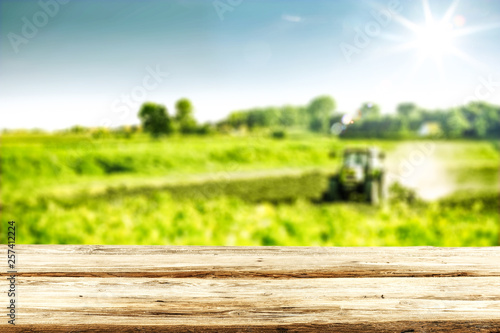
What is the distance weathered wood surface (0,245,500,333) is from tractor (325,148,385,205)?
3.88ft

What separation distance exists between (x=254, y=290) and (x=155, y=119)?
61.1 inches

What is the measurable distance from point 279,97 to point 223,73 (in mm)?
441

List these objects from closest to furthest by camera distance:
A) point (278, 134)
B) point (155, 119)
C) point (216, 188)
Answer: point (155, 119) → point (216, 188) → point (278, 134)

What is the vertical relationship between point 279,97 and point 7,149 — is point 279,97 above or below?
above

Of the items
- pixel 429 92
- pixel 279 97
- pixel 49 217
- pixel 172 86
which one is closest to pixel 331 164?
pixel 279 97

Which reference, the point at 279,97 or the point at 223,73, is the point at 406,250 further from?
the point at 223,73

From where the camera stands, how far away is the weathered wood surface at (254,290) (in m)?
1.32

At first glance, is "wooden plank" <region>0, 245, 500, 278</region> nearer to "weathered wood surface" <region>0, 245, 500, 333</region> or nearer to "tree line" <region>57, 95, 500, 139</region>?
"weathered wood surface" <region>0, 245, 500, 333</region>

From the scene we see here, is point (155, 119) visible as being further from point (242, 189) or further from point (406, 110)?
point (406, 110)

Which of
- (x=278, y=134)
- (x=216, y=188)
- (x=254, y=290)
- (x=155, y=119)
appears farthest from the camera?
(x=278, y=134)

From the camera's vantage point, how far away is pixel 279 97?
2.58 m

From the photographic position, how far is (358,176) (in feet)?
8.76

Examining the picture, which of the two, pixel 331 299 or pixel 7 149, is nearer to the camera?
pixel 331 299

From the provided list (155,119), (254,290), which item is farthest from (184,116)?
(254,290)
